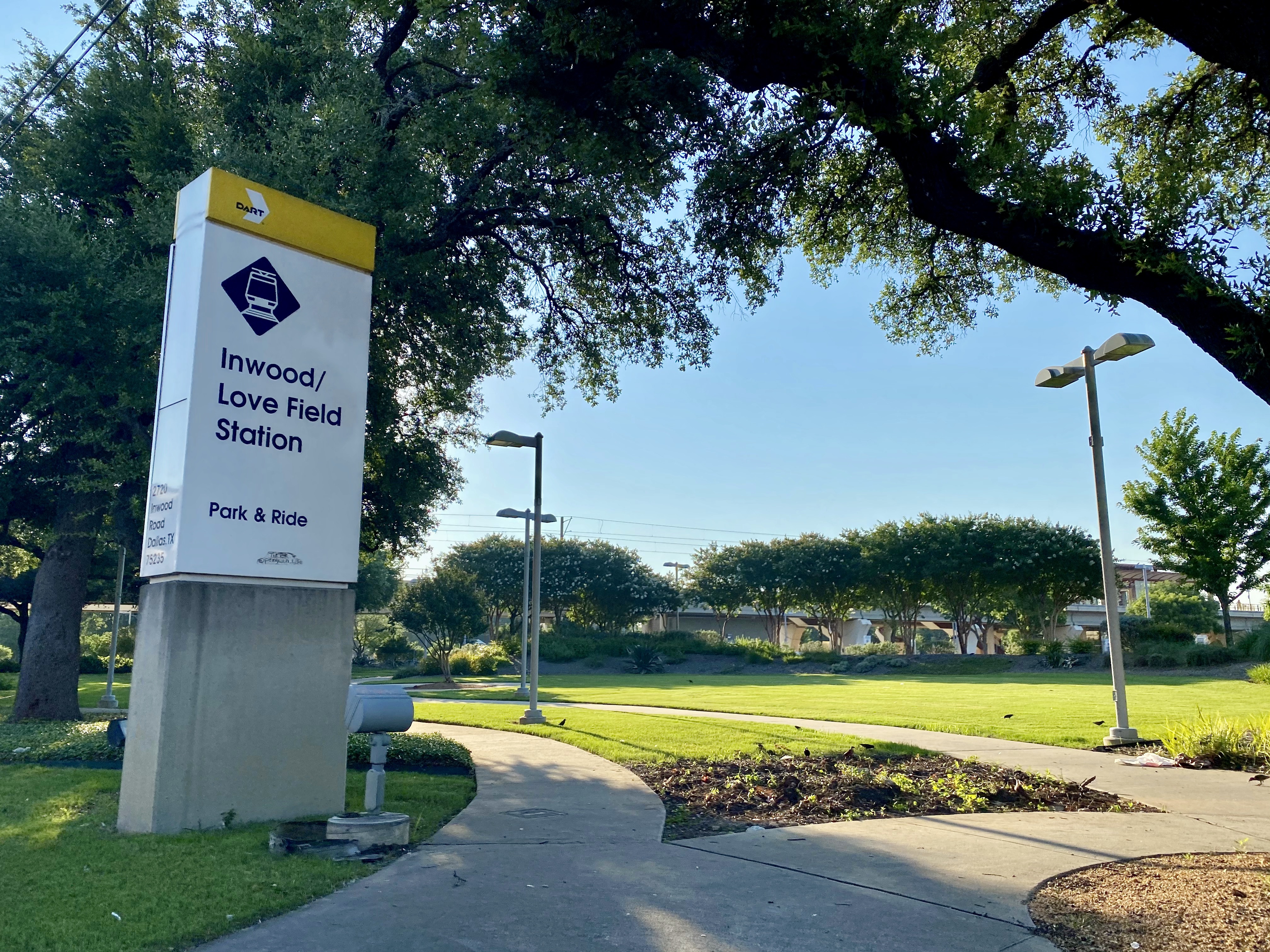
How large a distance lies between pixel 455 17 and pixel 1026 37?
5.48 m

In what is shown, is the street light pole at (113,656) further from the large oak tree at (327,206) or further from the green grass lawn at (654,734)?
the green grass lawn at (654,734)

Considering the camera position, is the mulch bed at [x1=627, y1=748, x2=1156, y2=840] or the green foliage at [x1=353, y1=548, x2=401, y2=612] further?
the green foliage at [x1=353, y1=548, x2=401, y2=612]

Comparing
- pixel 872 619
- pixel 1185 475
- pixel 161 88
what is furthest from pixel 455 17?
pixel 872 619

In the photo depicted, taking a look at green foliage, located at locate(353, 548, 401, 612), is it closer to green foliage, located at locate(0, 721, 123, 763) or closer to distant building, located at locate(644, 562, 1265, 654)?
distant building, located at locate(644, 562, 1265, 654)

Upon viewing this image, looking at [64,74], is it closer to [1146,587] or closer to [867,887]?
[867,887]

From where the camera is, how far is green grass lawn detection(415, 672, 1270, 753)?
50.4ft

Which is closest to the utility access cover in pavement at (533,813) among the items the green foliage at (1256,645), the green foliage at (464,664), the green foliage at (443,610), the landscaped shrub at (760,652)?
the green foliage at (443,610)

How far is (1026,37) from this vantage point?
734 cm

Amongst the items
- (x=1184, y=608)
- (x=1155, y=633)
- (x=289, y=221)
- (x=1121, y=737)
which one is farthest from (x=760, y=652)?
(x=289, y=221)

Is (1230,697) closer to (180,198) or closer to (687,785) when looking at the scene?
(687,785)

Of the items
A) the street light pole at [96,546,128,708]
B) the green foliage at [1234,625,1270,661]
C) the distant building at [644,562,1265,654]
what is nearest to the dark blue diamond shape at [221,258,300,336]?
the street light pole at [96,546,128,708]

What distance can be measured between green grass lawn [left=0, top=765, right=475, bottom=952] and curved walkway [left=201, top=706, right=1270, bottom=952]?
0.80ft

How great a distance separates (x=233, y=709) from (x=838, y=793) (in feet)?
16.6

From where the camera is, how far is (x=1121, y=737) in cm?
1205
